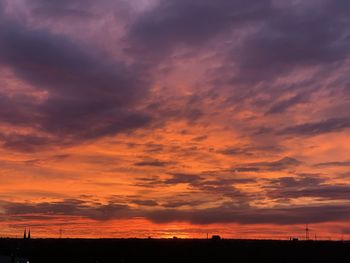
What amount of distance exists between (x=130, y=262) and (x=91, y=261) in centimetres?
1441

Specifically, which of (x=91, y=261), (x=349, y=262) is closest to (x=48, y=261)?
(x=91, y=261)

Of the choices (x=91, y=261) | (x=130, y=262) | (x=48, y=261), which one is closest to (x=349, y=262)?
(x=130, y=262)

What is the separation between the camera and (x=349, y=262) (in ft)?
649

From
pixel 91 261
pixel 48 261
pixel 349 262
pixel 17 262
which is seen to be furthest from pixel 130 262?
pixel 349 262

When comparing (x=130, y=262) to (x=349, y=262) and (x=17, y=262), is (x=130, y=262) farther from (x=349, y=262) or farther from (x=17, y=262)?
(x=349, y=262)

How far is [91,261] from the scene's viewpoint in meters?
197

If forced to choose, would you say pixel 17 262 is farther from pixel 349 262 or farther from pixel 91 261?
pixel 349 262

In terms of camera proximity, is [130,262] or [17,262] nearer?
[17,262]

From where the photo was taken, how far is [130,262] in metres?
198

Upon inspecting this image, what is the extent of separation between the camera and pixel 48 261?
199750 mm

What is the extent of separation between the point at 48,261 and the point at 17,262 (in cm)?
5925

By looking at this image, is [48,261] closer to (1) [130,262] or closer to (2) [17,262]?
(1) [130,262]

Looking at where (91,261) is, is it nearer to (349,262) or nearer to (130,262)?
(130,262)

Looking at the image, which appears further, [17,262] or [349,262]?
[349,262]
